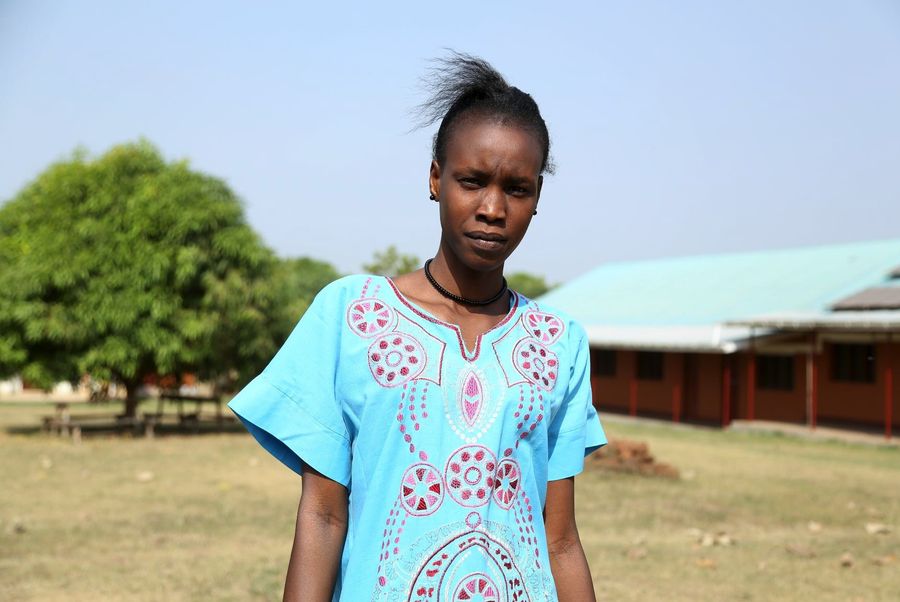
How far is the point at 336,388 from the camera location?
1.91 m

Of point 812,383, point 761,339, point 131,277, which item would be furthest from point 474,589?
point 761,339

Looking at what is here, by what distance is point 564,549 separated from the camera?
6.80 ft

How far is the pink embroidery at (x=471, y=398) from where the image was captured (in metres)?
1.88

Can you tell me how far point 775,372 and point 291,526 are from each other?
15.8 metres

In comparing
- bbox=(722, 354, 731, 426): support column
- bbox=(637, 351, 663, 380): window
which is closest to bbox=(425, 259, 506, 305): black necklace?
bbox=(722, 354, 731, 426): support column

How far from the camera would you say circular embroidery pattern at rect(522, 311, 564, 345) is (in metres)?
2.10

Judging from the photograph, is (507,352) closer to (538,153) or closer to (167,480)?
(538,153)

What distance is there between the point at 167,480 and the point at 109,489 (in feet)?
3.30

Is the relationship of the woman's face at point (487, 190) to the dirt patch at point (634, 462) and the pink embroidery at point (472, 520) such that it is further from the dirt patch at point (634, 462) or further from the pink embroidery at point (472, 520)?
the dirt patch at point (634, 462)

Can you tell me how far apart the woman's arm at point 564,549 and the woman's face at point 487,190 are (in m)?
0.54

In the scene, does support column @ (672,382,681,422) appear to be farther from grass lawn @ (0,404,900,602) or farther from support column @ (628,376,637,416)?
grass lawn @ (0,404,900,602)

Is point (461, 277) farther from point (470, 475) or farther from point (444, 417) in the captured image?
point (470, 475)

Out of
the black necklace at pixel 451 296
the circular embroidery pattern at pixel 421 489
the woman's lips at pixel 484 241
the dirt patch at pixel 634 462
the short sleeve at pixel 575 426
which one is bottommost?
the dirt patch at pixel 634 462

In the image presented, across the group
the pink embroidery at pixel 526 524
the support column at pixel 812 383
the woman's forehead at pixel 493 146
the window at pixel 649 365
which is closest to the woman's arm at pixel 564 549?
the pink embroidery at pixel 526 524
